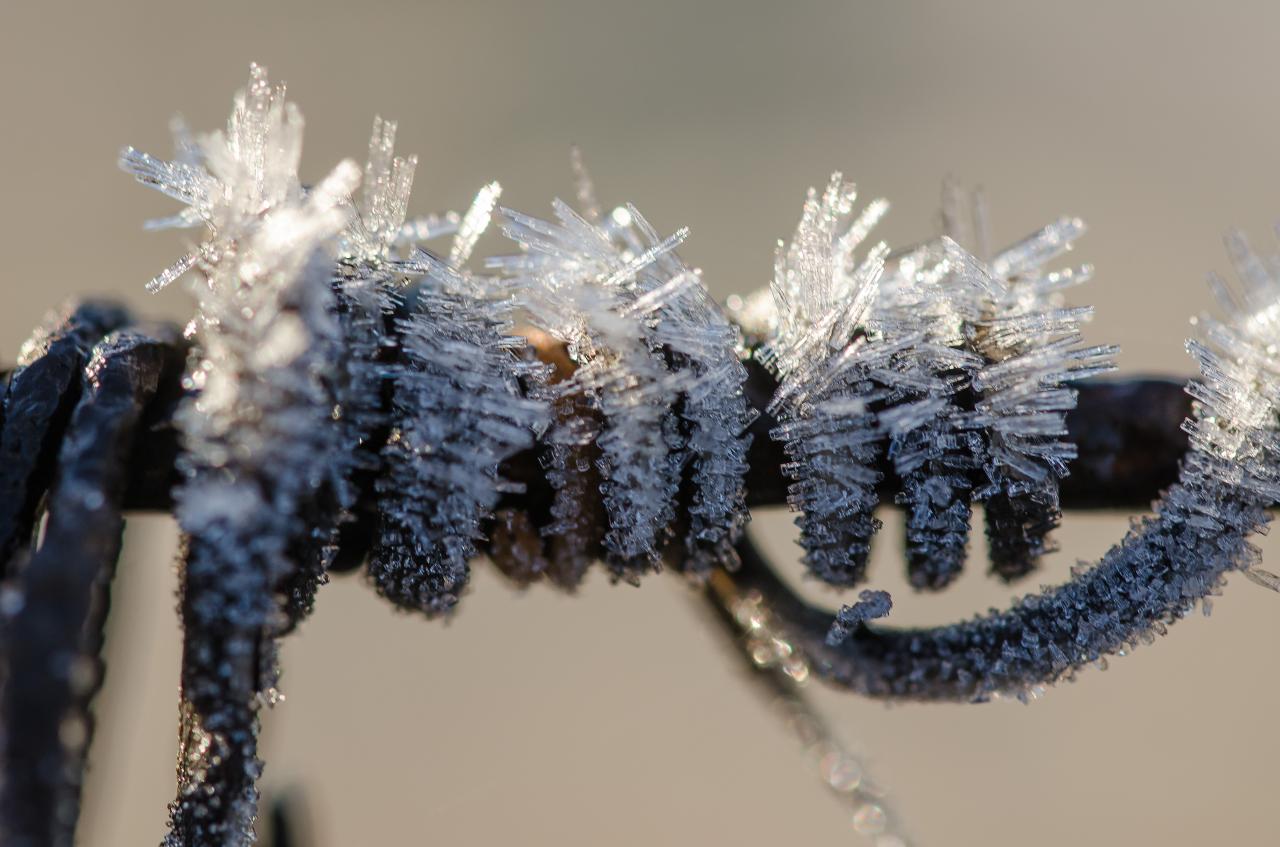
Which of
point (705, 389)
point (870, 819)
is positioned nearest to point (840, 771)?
point (870, 819)

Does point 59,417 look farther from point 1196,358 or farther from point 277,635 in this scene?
point 1196,358

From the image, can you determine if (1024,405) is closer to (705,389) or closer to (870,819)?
(705,389)

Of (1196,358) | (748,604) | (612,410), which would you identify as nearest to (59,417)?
(612,410)

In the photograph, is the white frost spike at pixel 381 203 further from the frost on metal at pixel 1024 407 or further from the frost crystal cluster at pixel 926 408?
the frost on metal at pixel 1024 407

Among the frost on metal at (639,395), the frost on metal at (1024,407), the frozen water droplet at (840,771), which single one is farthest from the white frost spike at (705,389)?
the frozen water droplet at (840,771)

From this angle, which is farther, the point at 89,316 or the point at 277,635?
the point at 89,316
